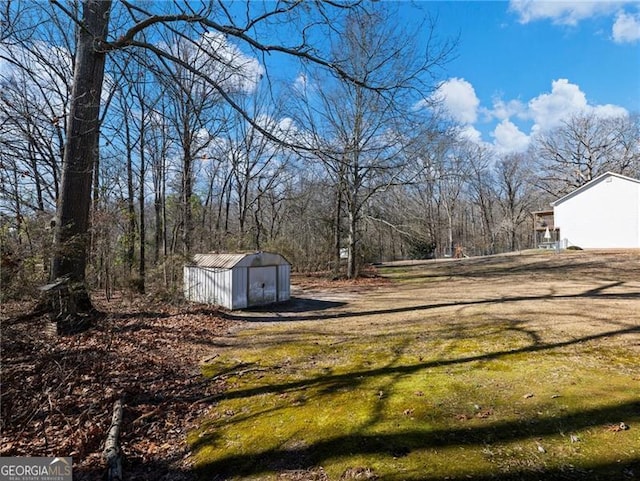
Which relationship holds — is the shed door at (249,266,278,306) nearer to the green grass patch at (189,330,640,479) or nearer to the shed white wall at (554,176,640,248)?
the green grass patch at (189,330,640,479)

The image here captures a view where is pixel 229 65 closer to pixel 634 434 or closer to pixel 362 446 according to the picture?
pixel 362 446

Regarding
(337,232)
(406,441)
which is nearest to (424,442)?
(406,441)

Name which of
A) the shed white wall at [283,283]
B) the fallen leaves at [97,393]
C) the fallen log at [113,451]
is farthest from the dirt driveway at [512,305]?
the fallen log at [113,451]

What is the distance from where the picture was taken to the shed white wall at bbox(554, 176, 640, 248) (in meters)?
24.2

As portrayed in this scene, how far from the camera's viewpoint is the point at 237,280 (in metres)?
10.1

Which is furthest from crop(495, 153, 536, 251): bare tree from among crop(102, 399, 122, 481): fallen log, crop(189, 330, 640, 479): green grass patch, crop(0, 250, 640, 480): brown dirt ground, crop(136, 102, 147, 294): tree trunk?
crop(102, 399, 122, 481): fallen log

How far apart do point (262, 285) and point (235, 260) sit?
1245 mm

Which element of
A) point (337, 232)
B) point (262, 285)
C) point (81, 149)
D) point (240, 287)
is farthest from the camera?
point (337, 232)

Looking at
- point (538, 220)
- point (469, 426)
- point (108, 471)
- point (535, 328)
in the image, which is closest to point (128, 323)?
point (108, 471)

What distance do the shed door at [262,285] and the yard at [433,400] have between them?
9.58 feet

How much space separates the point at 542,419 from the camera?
3.00m

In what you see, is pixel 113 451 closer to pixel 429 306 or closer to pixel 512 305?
pixel 429 306

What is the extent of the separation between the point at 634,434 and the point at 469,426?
116 cm

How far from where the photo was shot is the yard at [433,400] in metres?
2.54
